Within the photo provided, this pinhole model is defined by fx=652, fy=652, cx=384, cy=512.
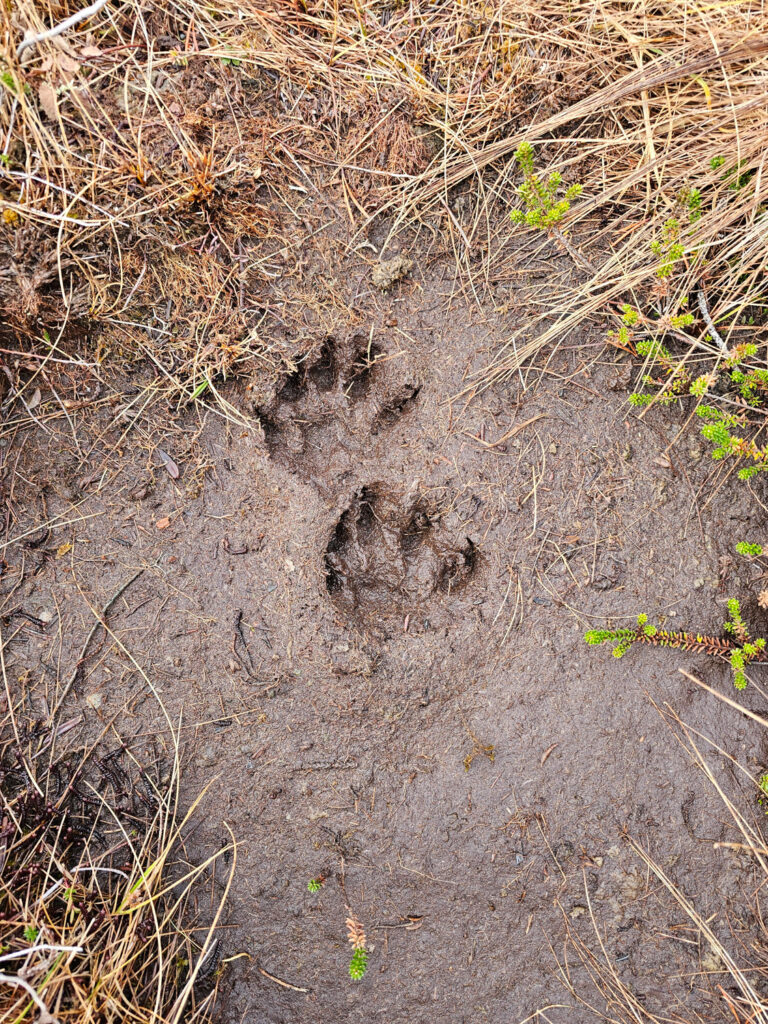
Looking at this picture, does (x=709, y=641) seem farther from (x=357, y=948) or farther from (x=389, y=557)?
(x=357, y=948)

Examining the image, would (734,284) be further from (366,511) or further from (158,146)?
(158,146)

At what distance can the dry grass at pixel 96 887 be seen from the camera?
6.84 feet

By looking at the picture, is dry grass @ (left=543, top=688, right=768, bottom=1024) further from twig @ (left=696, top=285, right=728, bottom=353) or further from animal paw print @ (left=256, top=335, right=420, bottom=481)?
animal paw print @ (left=256, top=335, right=420, bottom=481)

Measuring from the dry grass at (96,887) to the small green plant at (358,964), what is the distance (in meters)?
0.49

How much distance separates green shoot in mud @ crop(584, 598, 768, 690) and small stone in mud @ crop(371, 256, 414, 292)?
4.61 feet

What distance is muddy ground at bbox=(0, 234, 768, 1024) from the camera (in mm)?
2273

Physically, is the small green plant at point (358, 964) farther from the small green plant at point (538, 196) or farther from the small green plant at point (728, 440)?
the small green plant at point (538, 196)

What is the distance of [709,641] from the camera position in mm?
2205

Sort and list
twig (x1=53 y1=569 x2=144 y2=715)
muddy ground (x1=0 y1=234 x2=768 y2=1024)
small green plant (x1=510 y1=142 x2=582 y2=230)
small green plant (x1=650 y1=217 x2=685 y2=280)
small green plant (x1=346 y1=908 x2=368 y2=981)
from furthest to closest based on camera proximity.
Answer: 1. twig (x1=53 y1=569 x2=144 y2=715)
2. muddy ground (x1=0 y1=234 x2=768 y2=1024)
3. small green plant (x1=346 y1=908 x2=368 y2=981)
4. small green plant (x1=650 y1=217 x2=685 y2=280)
5. small green plant (x1=510 y1=142 x2=582 y2=230)

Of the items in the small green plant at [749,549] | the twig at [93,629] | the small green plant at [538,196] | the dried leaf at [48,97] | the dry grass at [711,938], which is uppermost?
the dried leaf at [48,97]

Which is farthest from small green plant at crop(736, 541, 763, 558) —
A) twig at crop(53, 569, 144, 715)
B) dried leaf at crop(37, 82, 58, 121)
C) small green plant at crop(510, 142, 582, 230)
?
dried leaf at crop(37, 82, 58, 121)

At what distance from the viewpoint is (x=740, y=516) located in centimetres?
235

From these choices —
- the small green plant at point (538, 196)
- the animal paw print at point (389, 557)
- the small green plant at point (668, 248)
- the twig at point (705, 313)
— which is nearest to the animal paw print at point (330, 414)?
the animal paw print at point (389, 557)

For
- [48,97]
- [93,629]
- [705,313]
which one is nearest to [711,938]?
[705,313]
